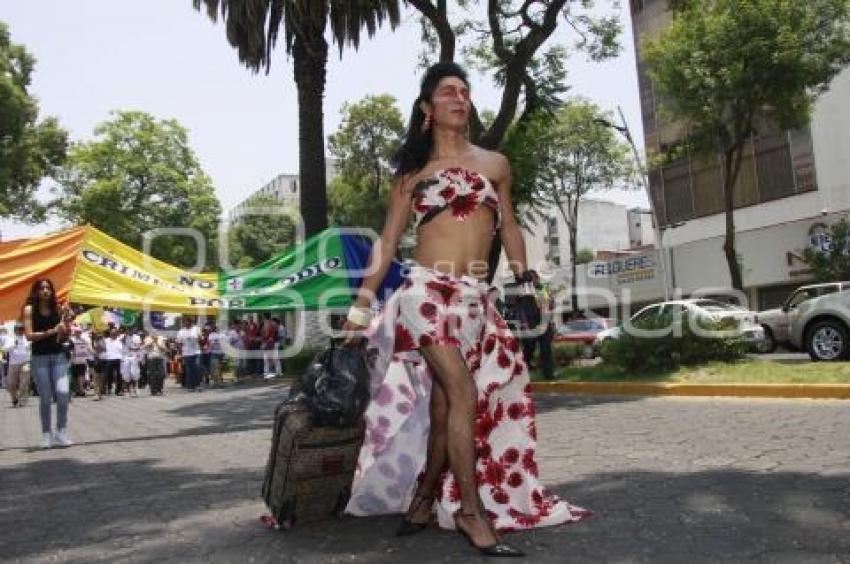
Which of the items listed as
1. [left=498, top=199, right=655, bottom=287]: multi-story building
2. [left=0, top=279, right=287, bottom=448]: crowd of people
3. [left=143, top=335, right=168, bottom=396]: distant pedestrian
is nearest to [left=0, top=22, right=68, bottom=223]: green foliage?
[left=0, top=279, right=287, bottom=448]: crowd of people

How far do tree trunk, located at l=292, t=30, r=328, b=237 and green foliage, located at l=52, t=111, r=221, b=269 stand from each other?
3160 cm

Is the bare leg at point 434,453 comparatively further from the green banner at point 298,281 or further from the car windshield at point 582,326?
the car windshield at point 582,326

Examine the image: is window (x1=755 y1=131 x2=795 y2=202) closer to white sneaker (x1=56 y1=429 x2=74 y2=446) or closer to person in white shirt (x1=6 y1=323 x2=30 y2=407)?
person in white shirt (x1=6 y1=323 x2=30 y2=407)

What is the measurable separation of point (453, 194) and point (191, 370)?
60.7ft

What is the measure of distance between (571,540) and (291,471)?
1308mm

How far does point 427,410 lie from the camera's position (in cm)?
394

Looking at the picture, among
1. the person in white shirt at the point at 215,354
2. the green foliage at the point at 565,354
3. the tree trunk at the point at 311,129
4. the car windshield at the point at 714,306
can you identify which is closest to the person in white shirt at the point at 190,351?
the person in white shirt at the point at 215,354

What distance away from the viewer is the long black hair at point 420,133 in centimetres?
377

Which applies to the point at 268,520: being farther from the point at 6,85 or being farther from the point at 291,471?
the point at 6,85

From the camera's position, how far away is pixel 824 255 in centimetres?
2592

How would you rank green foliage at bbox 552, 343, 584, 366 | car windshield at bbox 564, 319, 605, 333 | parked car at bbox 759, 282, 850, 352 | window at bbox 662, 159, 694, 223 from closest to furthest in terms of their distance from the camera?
green foliage at bbox 552, 343, 584, 366 → parked car at bbox 759, 282, 850, 352 → car windshield at bbox 564, 319, 605, 333 → window at bbox 662, 159, 694, 223

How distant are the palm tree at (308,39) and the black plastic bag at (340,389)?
12020 mm

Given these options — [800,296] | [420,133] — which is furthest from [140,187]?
[420,133]

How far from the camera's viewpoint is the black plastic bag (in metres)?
3.64
